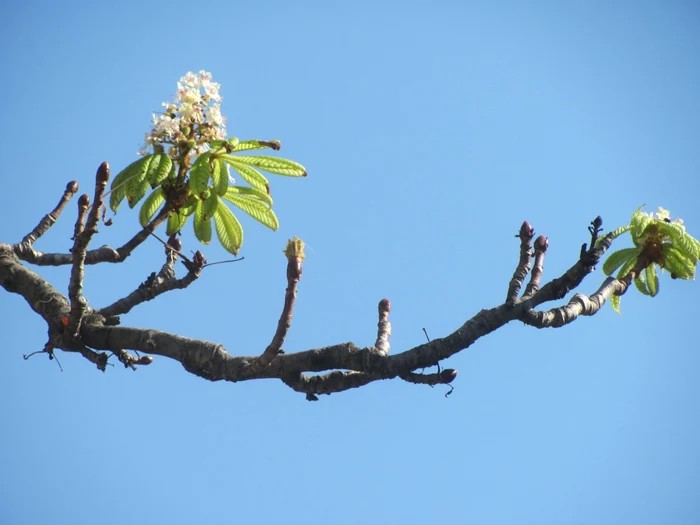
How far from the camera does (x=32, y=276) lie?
14.5ft

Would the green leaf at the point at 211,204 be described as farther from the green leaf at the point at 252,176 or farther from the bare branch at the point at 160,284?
the bare branch at the point at 160,284

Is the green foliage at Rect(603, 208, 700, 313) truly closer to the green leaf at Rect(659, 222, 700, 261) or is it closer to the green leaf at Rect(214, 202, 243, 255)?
the green leaf at Rect(659, 222, 700, 261)

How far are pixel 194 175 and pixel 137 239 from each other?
0.72 metres

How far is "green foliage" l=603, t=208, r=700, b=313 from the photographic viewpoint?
14.4ft

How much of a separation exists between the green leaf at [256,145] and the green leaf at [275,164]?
0.19ft

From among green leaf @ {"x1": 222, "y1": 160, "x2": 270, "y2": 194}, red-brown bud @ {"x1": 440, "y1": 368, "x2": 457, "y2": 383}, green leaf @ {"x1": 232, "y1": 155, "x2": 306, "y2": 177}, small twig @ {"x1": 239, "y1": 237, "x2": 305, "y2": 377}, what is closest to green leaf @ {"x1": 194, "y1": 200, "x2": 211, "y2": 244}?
green leaf @ {"x1": 222, "y1": 160, "x2": 270, "y2": 194}

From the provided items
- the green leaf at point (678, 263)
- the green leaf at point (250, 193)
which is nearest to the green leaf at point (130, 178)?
the green leaf at point (250, 193)

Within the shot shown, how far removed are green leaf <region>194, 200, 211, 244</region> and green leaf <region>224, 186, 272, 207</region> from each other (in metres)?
0.24

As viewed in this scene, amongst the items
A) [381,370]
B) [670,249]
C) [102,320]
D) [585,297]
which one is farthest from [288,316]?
[670,249]

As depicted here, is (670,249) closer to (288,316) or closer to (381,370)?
(381,370)

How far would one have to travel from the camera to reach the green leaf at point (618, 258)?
4617 mm

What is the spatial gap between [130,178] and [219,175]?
0.50 metres

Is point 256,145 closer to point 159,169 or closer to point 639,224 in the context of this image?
point 159,169

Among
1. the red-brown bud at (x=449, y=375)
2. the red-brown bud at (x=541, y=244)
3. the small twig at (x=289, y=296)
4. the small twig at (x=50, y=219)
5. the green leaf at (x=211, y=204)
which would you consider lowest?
the red-brown bud at (x=449, y=375)
